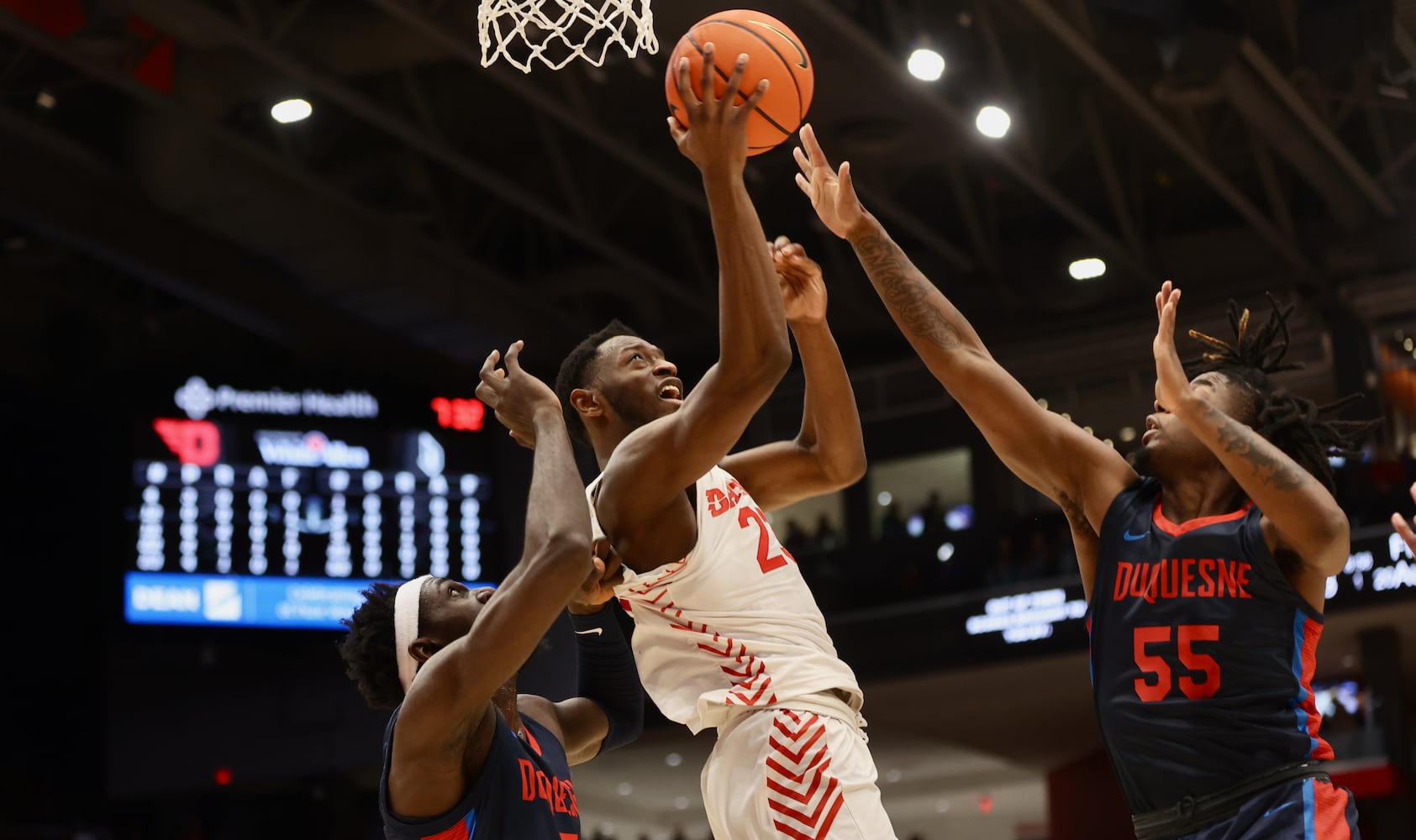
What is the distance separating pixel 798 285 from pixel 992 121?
9455 mm

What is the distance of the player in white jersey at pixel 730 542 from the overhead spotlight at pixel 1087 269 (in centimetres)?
1356

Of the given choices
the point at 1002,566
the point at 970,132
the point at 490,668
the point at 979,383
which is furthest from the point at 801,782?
the point at 1002,566

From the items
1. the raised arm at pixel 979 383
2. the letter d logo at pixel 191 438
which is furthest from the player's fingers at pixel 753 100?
the letter d logo at pixel 191 438

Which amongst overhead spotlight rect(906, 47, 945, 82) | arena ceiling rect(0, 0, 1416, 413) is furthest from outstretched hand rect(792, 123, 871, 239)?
overhead spotlight rect(906, 47, 945, 82)

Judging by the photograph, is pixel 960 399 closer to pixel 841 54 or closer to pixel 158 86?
pixel 841 54

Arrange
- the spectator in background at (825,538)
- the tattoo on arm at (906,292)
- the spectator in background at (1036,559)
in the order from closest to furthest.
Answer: the tattoo on arm at (906,292)
the spectator in background at (1036,559)
the spectator in background at (825,538)

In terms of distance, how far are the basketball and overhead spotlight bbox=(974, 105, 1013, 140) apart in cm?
943

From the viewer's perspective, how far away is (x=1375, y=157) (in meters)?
16.7

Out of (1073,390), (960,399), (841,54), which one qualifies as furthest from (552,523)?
(1073,390)

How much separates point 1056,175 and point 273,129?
311 inches

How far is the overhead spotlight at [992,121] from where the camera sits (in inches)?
513

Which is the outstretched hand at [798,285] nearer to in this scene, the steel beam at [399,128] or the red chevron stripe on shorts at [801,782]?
the red chevron stripe on shorts at [801,782]

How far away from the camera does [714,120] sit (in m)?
3.35

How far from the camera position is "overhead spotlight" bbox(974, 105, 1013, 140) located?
42.7ft
